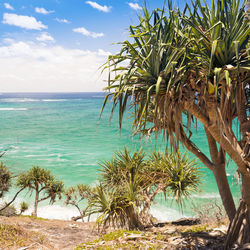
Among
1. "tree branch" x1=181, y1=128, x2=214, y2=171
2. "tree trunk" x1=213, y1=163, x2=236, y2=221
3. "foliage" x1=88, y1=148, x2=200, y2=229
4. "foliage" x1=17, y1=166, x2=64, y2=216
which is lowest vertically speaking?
"foliage" x1=17, y1=166, x2=64, y2=216

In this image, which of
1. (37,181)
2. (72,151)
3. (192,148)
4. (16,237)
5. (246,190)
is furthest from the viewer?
(72,151)

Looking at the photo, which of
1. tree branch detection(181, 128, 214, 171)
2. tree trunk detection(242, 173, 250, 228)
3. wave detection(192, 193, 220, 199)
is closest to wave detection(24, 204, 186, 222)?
wave detection(192, 193, 220, 199)

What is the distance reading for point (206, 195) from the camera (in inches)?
770

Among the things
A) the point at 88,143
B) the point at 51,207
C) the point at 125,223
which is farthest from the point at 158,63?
the point at 88,143

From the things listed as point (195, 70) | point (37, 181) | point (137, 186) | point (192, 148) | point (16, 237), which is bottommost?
point (37, 181)

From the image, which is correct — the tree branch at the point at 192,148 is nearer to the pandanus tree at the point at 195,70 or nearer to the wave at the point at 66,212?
the pandanus tree at the point at 195,70

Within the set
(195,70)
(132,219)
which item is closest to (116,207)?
(132,219)

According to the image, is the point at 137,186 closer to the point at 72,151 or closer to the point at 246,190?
the point at 246,190

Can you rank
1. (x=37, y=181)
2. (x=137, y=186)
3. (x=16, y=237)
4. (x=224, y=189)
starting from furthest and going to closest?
1. (x=37, y=181)
2. (x=137, y=186)
3. (x=16, y=237)
4. (x=224, y=189)

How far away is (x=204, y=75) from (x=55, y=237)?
5963 mm

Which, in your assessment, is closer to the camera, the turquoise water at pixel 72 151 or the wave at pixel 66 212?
the wave at pixel 66 212

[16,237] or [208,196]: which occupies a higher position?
[16,237]

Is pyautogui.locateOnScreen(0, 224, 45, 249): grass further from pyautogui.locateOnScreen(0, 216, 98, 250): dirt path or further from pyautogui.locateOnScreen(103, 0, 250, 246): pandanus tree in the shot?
pyautogui.locateOnScreen(103, 0, 250, 246): pandanus tree

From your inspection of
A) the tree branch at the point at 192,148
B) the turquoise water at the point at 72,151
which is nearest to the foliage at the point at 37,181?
the turquoise water at the point at 72,151
